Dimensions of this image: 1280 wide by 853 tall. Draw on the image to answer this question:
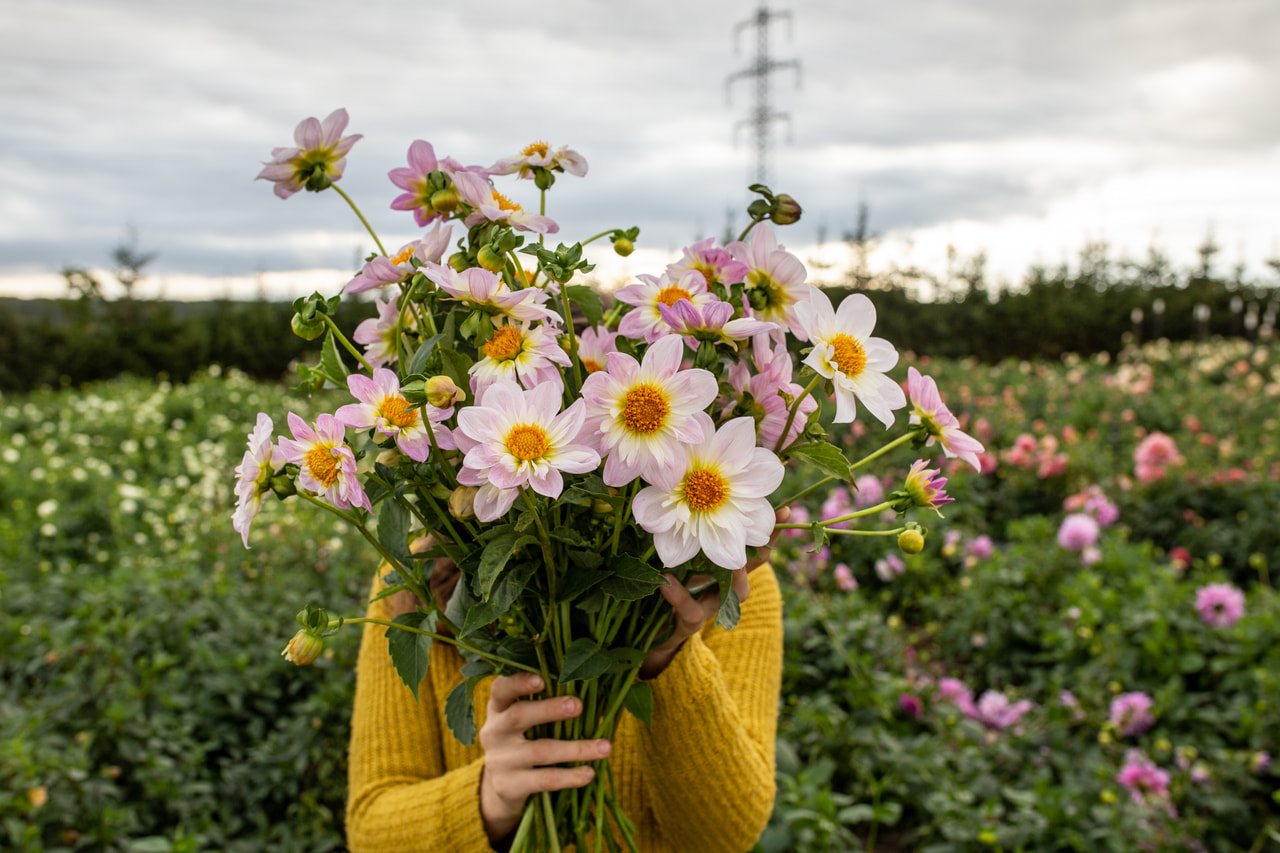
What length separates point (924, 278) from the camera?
1468 centimetres

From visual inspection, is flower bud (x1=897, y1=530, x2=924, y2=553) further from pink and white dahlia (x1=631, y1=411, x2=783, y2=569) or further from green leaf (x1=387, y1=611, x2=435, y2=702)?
green leaf (x1=387, y1=611, x2=435, y2=702)

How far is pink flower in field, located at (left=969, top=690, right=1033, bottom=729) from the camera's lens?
84.3 inches

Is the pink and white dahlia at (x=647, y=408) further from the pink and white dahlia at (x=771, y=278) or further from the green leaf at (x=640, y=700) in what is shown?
the green leaf at (x=640, y=700)

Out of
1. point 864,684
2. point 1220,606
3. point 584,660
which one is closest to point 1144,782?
point 864,684

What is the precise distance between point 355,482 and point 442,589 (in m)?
0.42

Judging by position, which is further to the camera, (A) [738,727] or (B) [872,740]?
(B) [872,740]

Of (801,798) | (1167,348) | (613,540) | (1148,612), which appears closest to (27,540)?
(801,798)

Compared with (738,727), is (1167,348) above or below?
above

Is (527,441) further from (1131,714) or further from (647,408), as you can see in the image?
(1131,714)

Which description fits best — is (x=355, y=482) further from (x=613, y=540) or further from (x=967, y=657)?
(x=967, y=657)

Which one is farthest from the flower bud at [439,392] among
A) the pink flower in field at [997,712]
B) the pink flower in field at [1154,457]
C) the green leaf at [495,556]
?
the pink flower in field at [1154,457]

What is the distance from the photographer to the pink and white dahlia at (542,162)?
2.28 feet

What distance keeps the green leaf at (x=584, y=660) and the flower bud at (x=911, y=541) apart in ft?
0.79

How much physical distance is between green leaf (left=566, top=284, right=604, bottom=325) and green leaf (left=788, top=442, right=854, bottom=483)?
193mm
